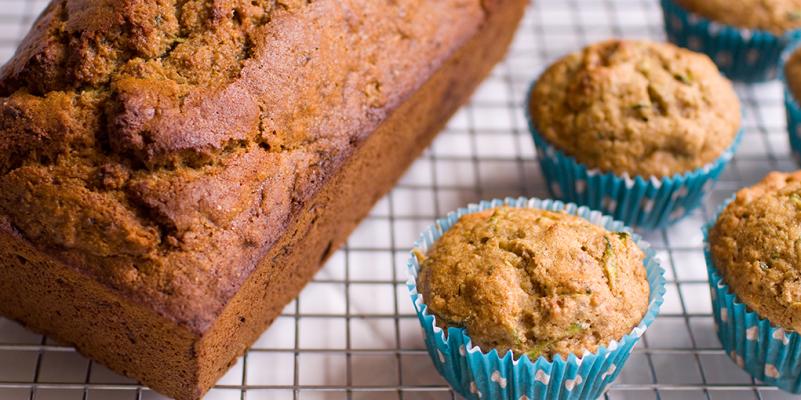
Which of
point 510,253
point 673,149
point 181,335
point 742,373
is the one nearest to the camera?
point 181,335

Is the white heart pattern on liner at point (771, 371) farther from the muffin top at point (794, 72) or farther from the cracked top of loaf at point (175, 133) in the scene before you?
the cracked top of loaf at point (175, 133)

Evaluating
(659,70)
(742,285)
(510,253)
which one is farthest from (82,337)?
(659,70)

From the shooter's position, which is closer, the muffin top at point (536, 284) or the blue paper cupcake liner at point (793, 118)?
the muffin top at point (536, 284)

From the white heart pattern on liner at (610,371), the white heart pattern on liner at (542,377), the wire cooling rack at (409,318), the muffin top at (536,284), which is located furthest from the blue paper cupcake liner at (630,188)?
the white heart pattern on liner at (542,377)

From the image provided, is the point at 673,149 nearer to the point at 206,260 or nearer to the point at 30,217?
the point at 206,260

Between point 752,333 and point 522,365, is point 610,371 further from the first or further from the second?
point 752,333

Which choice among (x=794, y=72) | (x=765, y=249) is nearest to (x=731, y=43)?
(x=794, y=72)

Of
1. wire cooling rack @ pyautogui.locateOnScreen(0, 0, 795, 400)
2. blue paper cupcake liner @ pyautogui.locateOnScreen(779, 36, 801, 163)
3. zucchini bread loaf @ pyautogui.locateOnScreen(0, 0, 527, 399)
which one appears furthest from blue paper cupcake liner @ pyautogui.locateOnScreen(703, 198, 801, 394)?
zucchini bread loaf @ pyautogui.locateOnScreen(0, 0, 527, 399)
